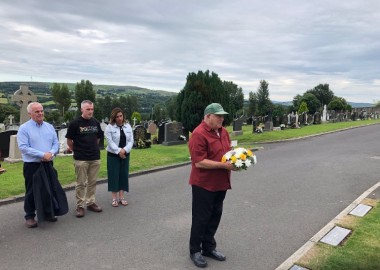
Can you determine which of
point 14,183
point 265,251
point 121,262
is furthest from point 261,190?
point 14,183

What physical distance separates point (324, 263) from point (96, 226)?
11.0ft

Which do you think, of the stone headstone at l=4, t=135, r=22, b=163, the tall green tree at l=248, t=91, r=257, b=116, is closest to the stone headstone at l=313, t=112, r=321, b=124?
the stone headstone at l=4, t=135, r=22, b=163

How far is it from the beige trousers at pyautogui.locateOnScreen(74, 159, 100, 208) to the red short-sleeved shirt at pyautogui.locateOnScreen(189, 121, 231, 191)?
8.80 feet

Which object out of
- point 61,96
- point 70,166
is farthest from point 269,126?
point 61,96

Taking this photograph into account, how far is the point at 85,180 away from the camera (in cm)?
614

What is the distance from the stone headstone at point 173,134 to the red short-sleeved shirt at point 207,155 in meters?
12.7

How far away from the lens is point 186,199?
712 centimetres

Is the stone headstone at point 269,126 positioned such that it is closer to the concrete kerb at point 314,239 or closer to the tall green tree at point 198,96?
the tall green tree at point 198,96

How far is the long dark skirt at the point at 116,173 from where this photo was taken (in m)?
6.52

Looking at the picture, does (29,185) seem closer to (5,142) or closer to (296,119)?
(5,142)

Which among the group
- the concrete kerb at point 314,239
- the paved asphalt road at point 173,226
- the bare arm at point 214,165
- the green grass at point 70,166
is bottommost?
the paved asphalt road at point 173,226

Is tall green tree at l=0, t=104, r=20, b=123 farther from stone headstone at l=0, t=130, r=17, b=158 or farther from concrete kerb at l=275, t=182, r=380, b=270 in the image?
concrete kerb at l=275, t=182, r=380, b=270

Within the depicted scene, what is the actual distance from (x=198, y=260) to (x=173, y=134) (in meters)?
13.1

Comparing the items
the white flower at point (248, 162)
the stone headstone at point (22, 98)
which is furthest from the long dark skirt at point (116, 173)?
the stone headstone at point (22, 98)
